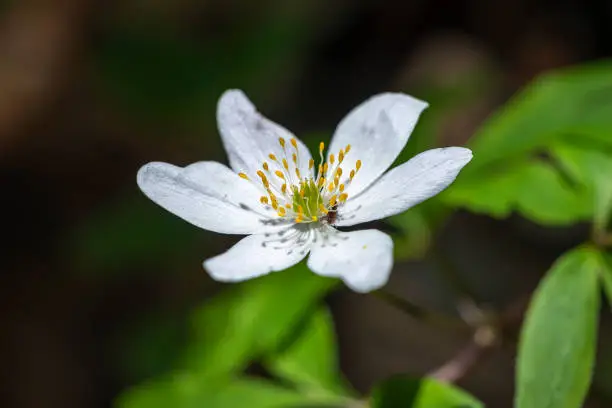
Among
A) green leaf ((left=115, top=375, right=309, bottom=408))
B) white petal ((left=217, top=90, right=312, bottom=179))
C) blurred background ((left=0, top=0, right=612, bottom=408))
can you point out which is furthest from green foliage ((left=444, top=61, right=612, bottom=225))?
blurred background ((left=0, top=0, right=612, bottom=408))

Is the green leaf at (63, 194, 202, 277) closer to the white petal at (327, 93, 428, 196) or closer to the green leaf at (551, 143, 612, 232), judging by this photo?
the white petal at (327, 93, 428, 196)

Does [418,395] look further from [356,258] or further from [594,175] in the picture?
[594,175]

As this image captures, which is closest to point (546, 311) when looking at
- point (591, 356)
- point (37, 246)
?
point (591, 356)

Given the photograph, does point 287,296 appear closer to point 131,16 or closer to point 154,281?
point 154,281

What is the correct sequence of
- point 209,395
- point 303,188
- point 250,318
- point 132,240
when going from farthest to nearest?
point 132,240 → point 250,318 → point 209,395 → point 303,188

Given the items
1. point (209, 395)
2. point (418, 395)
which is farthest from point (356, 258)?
point (209, 395)

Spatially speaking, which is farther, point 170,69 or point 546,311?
point 170,69
